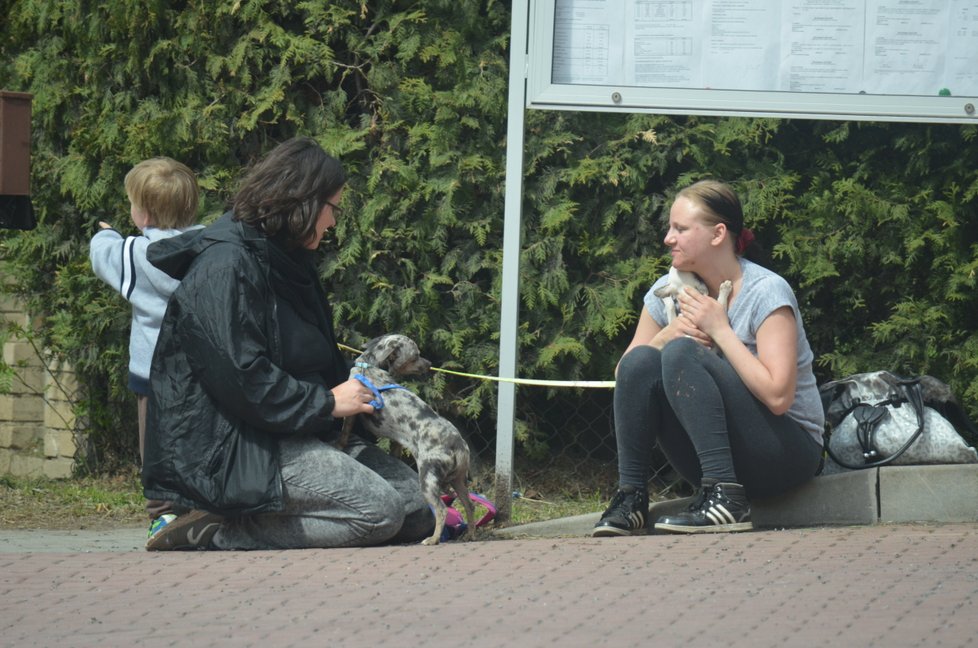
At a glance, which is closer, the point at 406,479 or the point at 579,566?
the point at 579,566

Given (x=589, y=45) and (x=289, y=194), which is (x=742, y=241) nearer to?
(x=589, y=45)

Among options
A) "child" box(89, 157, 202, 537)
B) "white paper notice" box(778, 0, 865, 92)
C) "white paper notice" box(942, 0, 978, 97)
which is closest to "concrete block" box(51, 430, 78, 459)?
"child" box(89, 157, 202, 537)

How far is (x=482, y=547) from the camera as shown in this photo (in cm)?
506

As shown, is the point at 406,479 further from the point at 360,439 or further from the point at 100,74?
the point at 100,74

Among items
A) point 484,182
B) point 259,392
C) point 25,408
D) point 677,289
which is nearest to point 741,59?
point 677,289

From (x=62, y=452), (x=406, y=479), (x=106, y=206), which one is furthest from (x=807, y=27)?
(x=62, y=452)

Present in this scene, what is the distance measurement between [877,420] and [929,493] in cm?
36

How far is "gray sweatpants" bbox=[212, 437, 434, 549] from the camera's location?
497cm

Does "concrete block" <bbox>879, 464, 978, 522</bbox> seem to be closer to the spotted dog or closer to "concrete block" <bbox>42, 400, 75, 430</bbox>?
the spotted dog

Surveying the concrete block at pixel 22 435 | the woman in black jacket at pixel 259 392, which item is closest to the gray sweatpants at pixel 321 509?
the woman in black jacket at pixel 259 392

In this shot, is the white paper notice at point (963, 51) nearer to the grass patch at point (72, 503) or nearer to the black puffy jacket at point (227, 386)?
the black puffy jacket at point (227, 386)

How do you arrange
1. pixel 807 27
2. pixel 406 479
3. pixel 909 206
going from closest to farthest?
1. pixel 406 479
2. pixel 807 27
3. pixel 909 206

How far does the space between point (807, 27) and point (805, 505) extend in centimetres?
211

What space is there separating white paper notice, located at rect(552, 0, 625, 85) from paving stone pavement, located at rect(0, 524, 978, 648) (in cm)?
207
